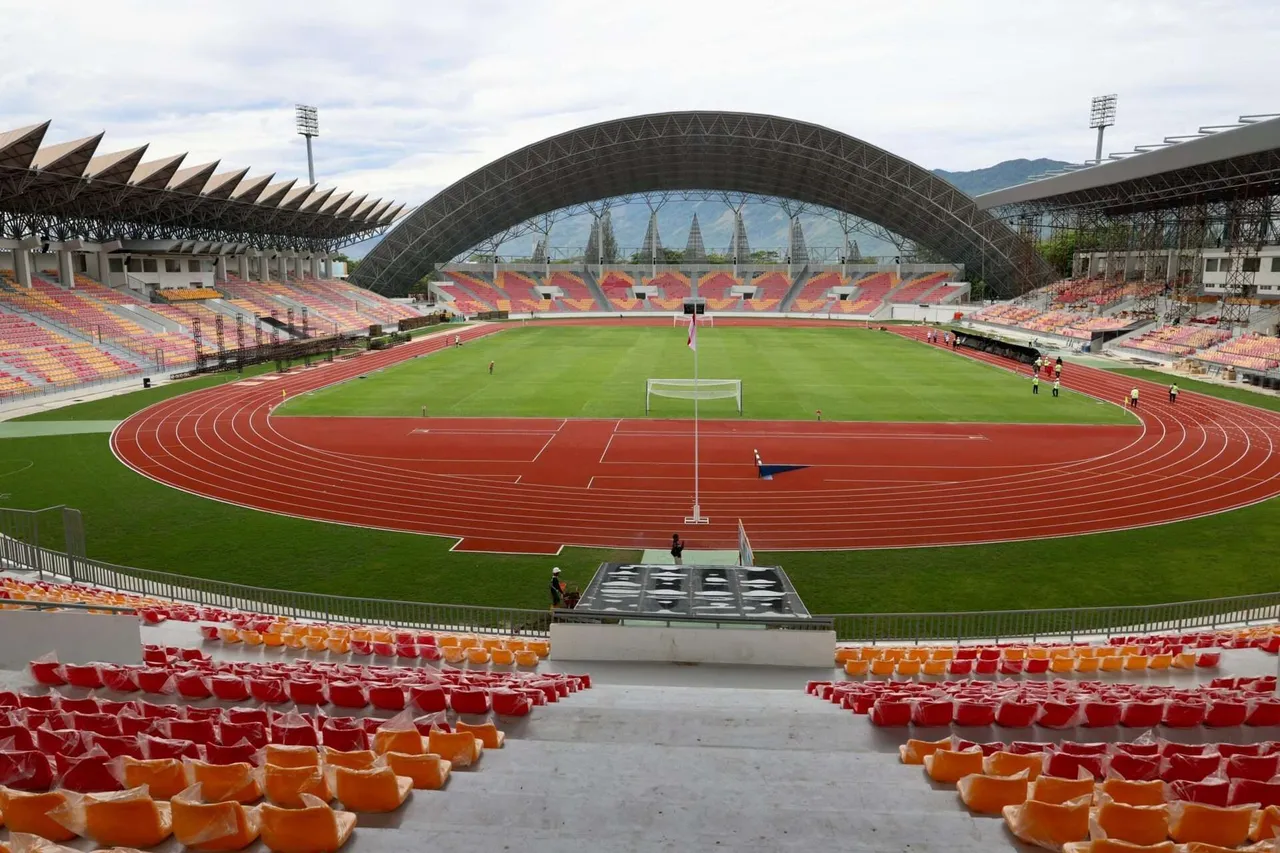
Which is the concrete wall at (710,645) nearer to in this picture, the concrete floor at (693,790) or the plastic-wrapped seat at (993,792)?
the concrete floor at (693,790)

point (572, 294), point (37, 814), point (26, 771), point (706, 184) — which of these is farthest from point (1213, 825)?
point (572, 294)

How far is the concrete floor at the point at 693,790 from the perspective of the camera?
4.97 metres

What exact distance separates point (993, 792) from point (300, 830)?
166 inches

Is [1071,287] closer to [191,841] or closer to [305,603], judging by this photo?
[305,603]

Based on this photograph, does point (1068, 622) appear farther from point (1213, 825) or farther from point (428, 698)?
point (428, 698)

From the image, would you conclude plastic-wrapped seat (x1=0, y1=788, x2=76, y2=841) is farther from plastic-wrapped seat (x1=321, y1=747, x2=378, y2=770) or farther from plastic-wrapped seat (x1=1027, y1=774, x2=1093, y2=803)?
plastic-wrapped seat (x1=1027, y1=774, x2=1093, y2=803)

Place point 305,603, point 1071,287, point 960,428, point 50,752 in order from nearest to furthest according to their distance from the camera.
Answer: point 50,752, point 305,603, point 960,428, point 1071,287

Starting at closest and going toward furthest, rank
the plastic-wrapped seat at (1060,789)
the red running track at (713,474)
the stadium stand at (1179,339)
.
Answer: the plastic-wrapped seat at (1060,789), the red running track at (713,474), the stadium stand at (1179,339)

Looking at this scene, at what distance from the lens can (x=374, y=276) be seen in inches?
3871

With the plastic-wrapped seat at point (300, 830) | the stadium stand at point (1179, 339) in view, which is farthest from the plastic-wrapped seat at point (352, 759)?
the stadium stand at point (1179, 339)

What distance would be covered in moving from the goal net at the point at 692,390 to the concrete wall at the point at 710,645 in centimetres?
2497

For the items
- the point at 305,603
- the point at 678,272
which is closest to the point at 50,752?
the point at 305,603

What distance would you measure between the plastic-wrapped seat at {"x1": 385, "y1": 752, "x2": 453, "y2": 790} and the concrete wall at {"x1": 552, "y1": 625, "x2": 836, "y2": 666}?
644 centimetres

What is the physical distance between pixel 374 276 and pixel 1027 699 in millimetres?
98796
